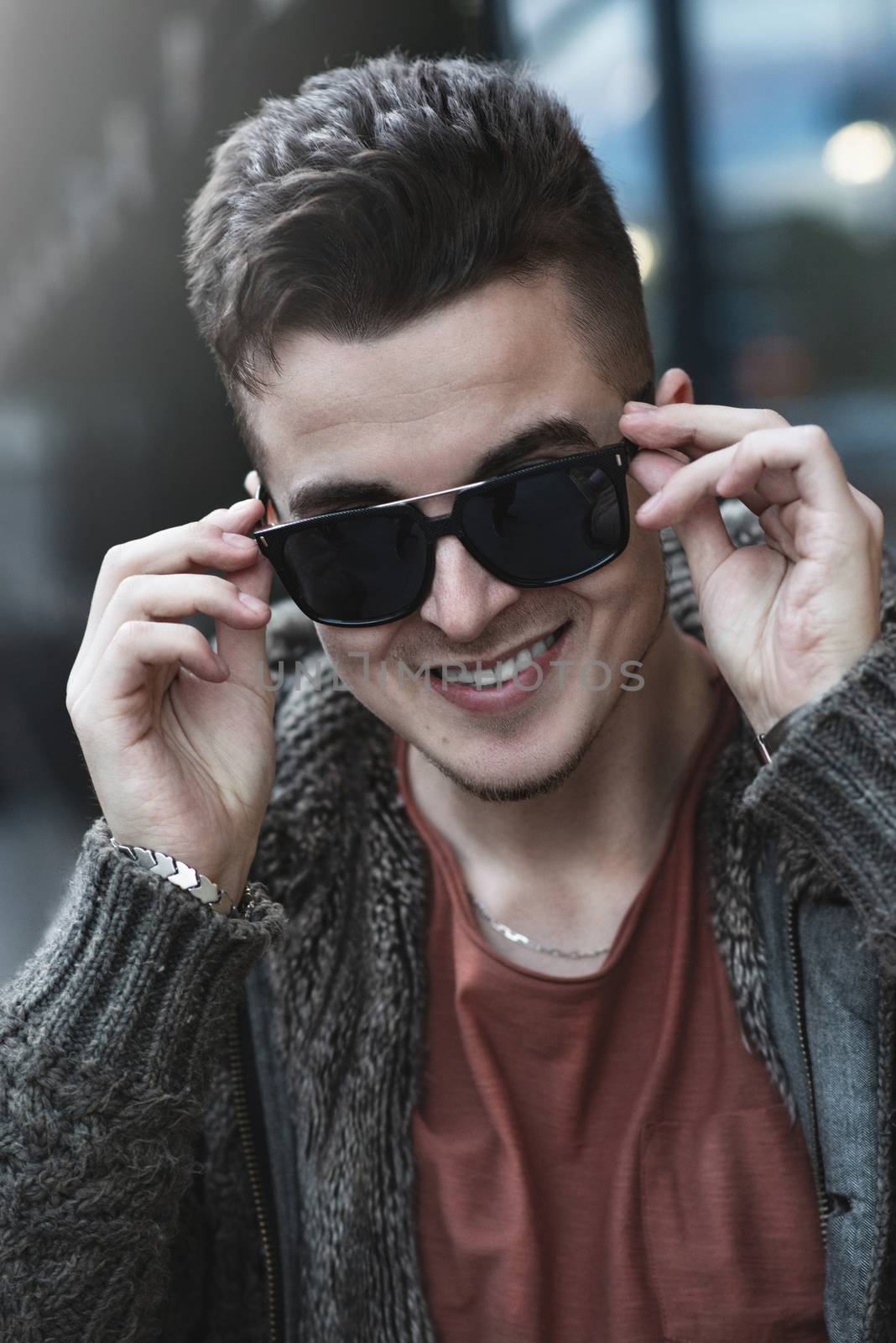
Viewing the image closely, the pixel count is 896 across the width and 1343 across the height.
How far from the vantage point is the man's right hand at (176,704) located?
63.5 inches

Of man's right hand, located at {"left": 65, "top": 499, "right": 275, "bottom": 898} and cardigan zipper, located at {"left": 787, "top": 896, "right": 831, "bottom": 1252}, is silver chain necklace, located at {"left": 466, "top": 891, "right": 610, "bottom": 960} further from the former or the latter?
man's right hand, located at {"left": 65, "top": 499, "right": 275, "bottom": 898}

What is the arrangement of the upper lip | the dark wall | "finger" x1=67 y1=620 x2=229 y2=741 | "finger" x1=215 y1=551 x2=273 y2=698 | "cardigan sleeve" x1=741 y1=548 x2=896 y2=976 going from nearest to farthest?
"cardigan sleeve" x1=741 y1=548 x2=896 y2=976 < "finger" x1=67 y1=620 x2=229 y2=741 < the upper lip < "finger" x1=215 y1=551 x2=273 y2=698 < the dark wall

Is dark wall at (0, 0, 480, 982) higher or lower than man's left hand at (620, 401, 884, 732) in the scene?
higher

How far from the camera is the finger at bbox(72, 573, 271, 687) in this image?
162 centimetres

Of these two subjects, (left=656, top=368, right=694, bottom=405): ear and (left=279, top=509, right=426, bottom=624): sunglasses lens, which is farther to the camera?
(left=656, top=368, right=694, bottom=405): ear

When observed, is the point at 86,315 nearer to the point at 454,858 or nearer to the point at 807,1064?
the point at 454,858

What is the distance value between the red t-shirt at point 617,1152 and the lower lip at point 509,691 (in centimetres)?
34

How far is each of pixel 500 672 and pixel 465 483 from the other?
29cm

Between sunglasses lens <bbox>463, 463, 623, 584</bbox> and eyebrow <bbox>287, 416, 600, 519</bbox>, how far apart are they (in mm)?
64

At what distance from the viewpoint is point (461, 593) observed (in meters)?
1.58

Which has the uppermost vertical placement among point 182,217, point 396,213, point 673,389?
point 182,217

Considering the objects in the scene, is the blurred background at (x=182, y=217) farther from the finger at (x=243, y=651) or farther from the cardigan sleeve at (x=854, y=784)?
the cardigan sleeve at (x=854, y=784)

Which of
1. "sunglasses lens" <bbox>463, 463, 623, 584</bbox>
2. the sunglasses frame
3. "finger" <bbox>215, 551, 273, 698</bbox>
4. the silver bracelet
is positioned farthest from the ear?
the silver bracelet

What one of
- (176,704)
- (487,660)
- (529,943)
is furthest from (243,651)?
(529,943)
